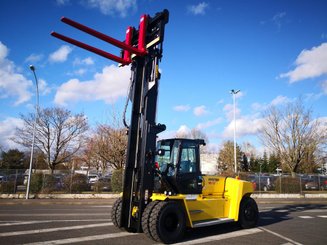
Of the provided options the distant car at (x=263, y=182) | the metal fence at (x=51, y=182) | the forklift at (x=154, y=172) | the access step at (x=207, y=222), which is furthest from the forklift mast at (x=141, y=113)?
the distant car at (x=263, y=182)

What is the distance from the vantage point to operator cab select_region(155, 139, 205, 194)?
8023 mm

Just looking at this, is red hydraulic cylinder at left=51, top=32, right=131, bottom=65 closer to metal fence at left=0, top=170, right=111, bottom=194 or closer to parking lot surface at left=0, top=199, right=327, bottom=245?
parking lot surface at left=0, top=199, right=327, bottom=245

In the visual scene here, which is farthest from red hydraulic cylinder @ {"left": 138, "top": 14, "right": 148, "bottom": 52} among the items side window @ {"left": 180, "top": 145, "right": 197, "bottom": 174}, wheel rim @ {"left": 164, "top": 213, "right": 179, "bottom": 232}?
wheel rim @ {"left": 164, "top": 213, "right": 179, "bottom": 232}

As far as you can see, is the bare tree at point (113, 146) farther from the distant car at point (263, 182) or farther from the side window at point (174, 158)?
the side window at point (174, 158)

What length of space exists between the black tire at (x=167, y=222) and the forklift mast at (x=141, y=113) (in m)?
0.59

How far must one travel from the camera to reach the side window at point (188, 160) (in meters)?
8.23

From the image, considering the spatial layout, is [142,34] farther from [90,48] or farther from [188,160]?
[188,160]

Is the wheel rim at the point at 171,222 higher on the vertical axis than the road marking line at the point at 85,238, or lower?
higher

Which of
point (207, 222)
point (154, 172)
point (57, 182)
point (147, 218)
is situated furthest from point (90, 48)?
point (57, 182)

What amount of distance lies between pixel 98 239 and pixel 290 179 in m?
24.4

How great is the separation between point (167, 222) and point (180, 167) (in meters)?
1.64

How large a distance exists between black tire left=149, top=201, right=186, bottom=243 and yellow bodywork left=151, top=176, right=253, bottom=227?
28 centimetres

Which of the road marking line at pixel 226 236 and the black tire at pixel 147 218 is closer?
the black tire at pixel 147 218

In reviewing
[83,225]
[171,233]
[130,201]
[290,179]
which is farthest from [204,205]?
[290,179]
